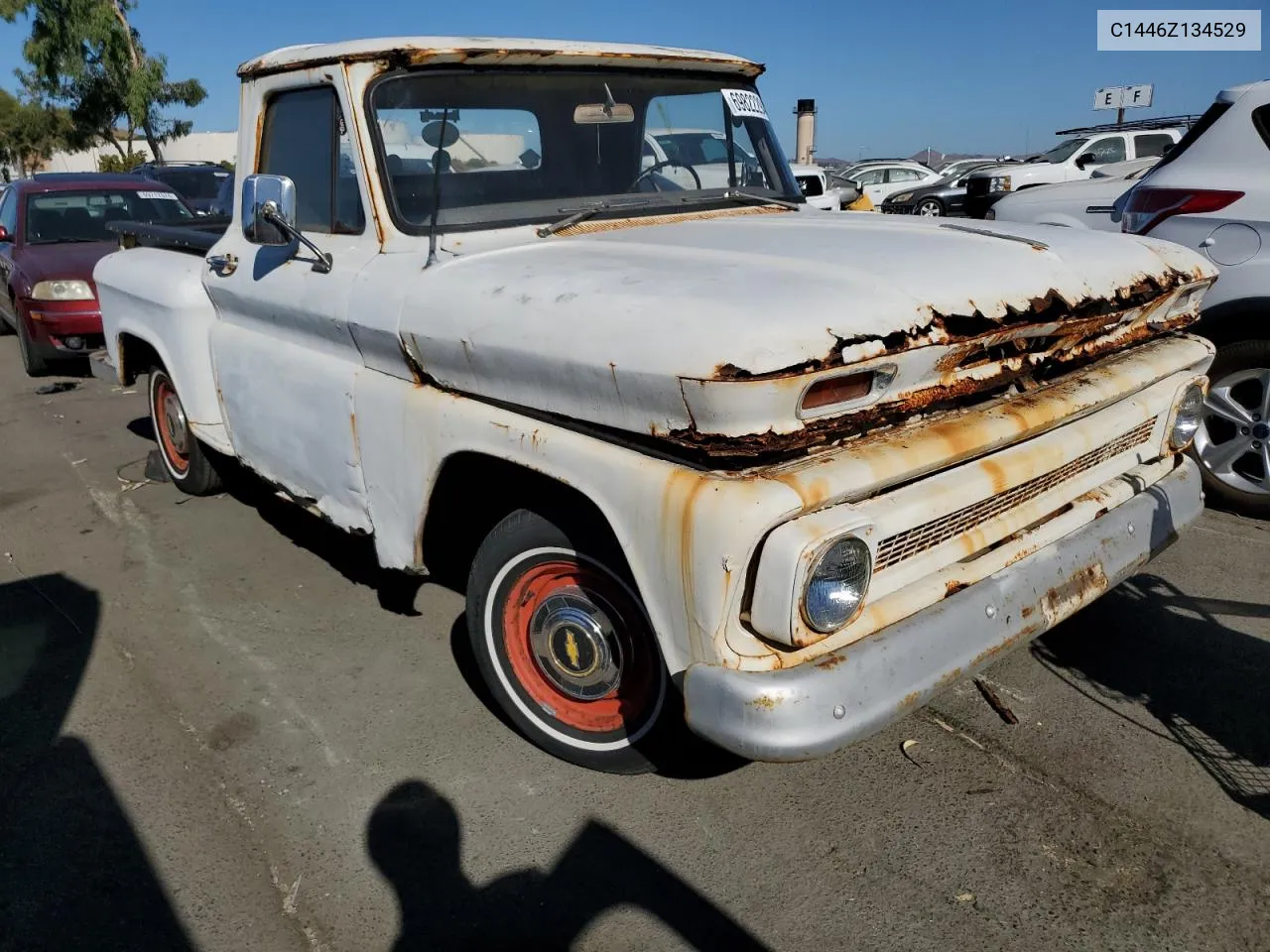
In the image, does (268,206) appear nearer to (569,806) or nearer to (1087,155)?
(569,806)

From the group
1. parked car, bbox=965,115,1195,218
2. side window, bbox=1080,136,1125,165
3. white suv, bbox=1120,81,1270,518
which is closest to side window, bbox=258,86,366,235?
white suv, bbox=1120,81,1270,518

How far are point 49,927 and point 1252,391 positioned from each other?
196 inches

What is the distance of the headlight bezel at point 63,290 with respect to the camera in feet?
27.5

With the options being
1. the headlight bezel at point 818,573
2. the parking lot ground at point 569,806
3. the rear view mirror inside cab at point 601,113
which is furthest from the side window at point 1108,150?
the headlight bezel at point 818,573

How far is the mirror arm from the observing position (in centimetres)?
312

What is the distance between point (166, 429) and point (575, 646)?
3.63 metres

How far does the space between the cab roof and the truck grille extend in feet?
6.78

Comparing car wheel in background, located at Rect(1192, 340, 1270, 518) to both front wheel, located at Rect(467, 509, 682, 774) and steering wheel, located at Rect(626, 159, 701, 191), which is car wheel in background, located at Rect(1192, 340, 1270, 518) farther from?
front wheel, located at Rect(467, 509, 682, 774)

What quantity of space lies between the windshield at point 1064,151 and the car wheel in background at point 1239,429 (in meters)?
15.0

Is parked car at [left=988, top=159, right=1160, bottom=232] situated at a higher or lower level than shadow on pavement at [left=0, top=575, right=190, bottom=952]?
higher

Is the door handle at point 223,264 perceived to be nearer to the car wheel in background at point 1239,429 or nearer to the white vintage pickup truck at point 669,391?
the white vintage pickup truck at point 669,391

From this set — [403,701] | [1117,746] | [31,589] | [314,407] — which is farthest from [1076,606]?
[31,589]

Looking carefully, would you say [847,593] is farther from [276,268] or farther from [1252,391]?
[1252,391]

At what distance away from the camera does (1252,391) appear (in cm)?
439
